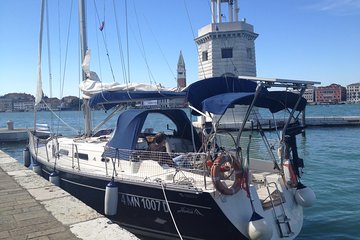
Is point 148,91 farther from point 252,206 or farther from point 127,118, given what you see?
point 252,206

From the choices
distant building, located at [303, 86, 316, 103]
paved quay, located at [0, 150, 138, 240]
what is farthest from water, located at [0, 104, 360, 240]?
paved quay, located at [0, 150, 138, 240]

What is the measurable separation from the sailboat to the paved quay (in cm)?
145

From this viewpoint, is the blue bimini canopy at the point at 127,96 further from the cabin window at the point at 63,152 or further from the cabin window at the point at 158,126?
the cabin window at the point at 63,152

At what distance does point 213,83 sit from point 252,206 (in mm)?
3062

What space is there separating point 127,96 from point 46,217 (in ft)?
15.9

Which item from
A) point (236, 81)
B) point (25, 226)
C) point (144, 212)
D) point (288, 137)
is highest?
point (236, 81)

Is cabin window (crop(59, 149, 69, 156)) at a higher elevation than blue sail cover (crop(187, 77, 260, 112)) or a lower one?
lower

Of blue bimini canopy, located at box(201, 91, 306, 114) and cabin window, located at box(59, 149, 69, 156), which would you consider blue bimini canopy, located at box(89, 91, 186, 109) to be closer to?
cabin window, located at box(59, 149, 69, 156)

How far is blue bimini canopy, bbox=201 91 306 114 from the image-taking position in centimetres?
709

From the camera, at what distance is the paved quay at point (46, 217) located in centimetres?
509

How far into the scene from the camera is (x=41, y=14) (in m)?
15.7

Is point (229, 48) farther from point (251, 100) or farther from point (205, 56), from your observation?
point (251, 100)

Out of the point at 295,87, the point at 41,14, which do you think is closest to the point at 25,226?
the point at 295,87

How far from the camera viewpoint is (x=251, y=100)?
7426 millimetres
